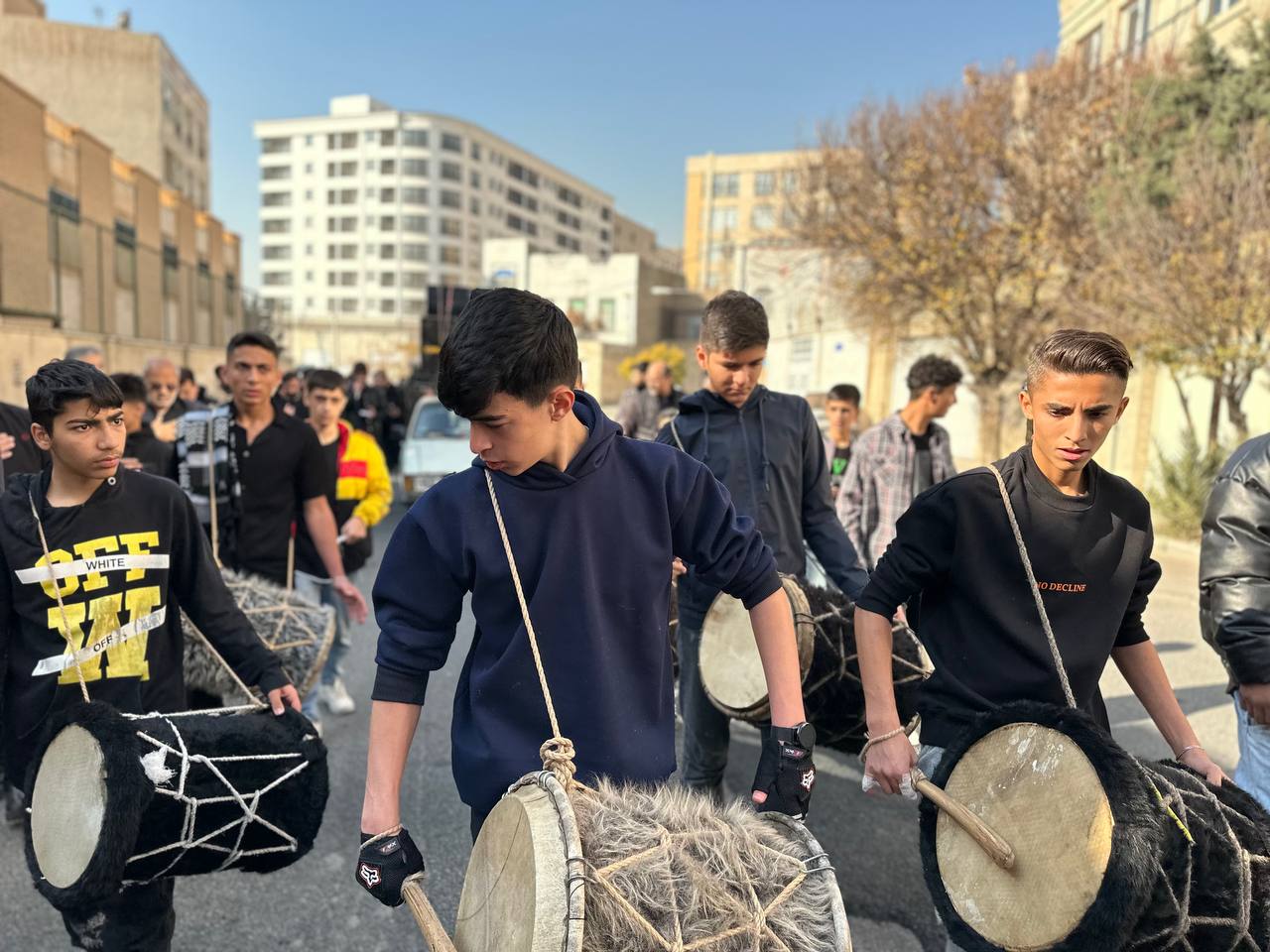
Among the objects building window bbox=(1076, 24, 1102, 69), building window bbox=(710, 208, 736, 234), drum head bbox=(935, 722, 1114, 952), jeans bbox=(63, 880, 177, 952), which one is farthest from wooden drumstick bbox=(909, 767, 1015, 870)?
building window bbox=(710, 208, 736, 234)

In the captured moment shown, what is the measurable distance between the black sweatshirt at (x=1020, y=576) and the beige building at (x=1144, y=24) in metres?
15.0

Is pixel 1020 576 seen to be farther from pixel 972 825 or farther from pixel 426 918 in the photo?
pixel 426 918

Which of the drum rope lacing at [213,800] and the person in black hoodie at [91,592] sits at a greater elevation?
the person in black hoodie at [91,592]

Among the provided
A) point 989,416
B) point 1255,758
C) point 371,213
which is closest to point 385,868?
point 1255,758

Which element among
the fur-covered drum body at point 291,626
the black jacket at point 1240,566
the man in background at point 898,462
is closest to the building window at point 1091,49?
the man in background at point 898,462

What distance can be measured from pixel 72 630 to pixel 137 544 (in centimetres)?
29

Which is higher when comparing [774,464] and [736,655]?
[774,464]

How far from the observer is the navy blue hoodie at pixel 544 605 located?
177 centimetres

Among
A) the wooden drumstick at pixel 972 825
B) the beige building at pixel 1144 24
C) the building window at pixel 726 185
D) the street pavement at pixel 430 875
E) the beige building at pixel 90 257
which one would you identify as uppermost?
the building window at pixel 726 185

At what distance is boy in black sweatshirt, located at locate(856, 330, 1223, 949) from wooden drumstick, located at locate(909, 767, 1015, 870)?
0.77 feet

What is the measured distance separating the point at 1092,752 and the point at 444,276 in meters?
92.8

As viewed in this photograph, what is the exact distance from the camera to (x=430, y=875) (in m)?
3.41

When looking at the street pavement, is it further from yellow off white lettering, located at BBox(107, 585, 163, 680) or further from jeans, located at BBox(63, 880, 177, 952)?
yellow off white lettering, located at BBox(107, 585, 163, 680)

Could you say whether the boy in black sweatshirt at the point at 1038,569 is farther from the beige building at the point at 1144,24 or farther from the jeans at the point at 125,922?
the beige building at the point at 1144,24
